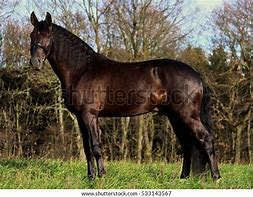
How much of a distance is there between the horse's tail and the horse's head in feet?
8.72

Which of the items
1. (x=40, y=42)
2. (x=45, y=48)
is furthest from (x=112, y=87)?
(x=40, y=42)

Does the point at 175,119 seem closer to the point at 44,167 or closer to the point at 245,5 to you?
the point at 44,167

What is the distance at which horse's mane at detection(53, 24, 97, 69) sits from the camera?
651 cm

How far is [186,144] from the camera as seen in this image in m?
6.80

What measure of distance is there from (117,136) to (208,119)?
1556 cm

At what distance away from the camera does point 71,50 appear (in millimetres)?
6551

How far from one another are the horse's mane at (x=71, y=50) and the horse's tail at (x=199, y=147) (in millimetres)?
2006

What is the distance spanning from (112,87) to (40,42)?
1.31 m

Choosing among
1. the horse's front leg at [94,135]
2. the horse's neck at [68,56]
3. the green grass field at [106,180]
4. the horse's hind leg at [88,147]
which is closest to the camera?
the green grass field at [106,180]

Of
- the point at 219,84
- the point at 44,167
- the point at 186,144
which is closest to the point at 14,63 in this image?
the point at 219,84

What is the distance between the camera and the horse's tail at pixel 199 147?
6.50 m

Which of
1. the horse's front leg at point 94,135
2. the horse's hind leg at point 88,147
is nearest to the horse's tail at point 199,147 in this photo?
the horse's front leg at point 94,135

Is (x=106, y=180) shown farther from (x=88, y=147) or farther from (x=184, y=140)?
(x=184, y=140)

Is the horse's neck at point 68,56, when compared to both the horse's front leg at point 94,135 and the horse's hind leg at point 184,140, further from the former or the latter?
the horse's hind leg at point 184,140
